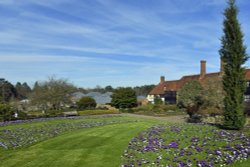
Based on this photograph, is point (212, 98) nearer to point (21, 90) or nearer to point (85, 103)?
point (85, 103)

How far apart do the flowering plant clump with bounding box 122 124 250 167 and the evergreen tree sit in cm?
256

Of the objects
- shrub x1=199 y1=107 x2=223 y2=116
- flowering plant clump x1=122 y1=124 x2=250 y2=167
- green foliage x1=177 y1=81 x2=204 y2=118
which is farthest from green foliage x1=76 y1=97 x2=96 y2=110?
flowering plant clump x1=122 y1=124 x2=250 y2=167

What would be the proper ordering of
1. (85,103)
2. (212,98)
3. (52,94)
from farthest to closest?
1. (85,103)
2. (52,94)
3. (212,98)

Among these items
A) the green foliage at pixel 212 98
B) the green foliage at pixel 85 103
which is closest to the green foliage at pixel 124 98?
the green foliage at pixel 85 103

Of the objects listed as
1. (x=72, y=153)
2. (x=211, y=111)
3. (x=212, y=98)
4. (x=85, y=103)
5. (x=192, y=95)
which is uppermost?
(x=192, y=95)

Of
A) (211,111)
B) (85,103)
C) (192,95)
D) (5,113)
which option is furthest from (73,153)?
(85,103)

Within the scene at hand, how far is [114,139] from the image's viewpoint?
44.0ft

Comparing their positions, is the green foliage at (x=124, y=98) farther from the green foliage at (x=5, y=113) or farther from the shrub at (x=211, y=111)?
the shrub at (x=211, y=111)

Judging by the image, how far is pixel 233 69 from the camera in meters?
14.4

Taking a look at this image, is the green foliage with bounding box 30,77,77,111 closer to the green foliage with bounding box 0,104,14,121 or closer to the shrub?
the green foliage with bounding box 0,104,14,121

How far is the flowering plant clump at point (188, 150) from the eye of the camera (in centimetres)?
841

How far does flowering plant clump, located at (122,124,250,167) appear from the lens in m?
8.41

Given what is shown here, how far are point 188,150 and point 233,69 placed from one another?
6661 mm

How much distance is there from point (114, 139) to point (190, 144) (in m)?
4.24
